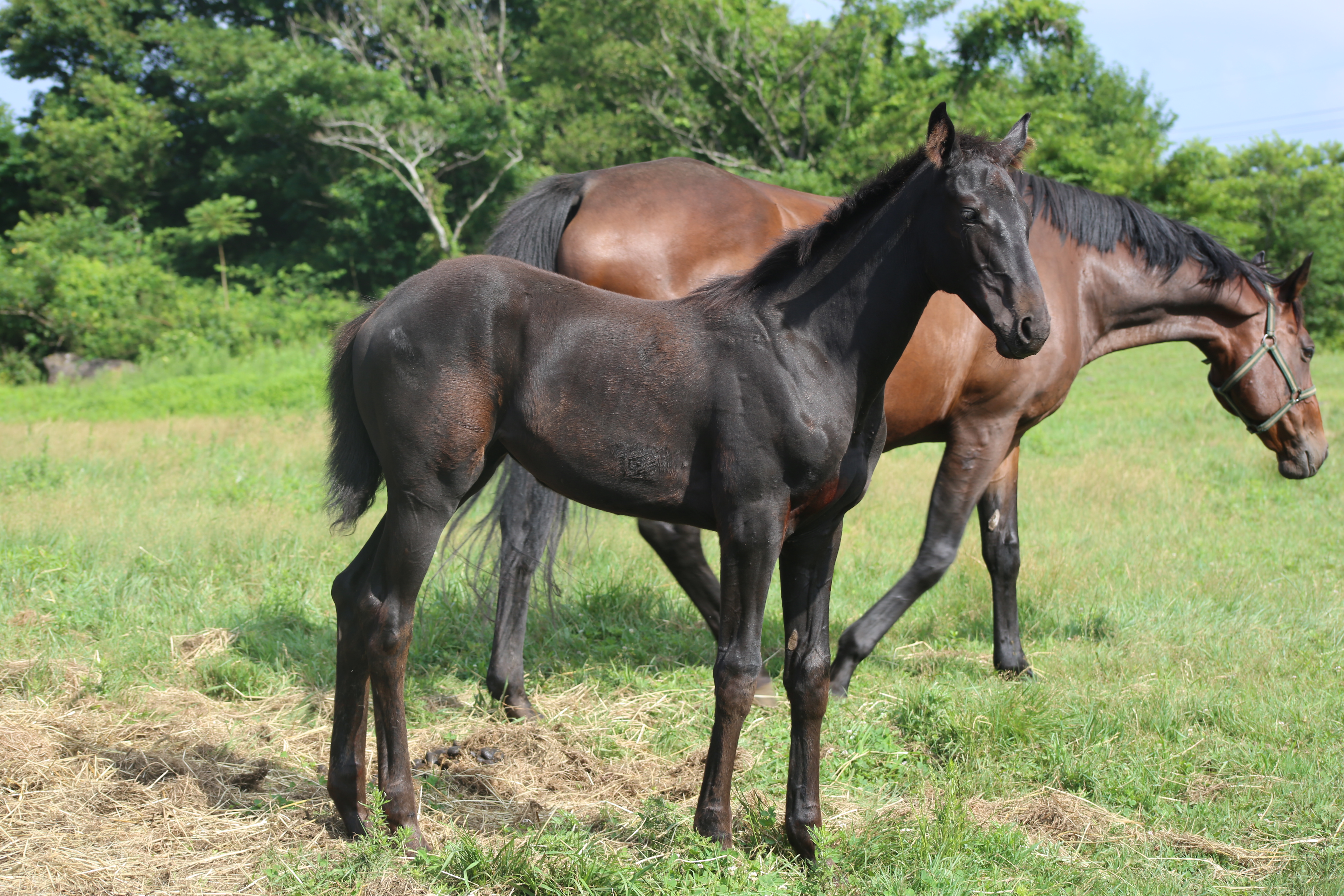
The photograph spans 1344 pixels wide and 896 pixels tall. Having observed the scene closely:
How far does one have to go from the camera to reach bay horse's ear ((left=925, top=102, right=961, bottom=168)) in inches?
105

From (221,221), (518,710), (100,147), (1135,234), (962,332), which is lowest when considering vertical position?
(518,710)

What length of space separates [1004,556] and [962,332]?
1.32 meters

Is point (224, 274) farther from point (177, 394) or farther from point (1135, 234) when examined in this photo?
point (1135, 234)

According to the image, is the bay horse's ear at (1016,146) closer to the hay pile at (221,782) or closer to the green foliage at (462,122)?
the hay pile at (221,782)

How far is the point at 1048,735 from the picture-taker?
3889 mm

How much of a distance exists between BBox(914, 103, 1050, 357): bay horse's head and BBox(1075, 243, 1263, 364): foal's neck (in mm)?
2657

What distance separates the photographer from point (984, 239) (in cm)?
265

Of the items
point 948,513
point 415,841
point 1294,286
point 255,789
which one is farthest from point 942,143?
point 1294,286

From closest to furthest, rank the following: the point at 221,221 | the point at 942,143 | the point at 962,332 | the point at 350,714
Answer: the point at 942,143 → the point at 350,714 → the point at 962,332 → the point at 221,221

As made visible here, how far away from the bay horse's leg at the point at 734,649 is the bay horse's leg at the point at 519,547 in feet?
5.98

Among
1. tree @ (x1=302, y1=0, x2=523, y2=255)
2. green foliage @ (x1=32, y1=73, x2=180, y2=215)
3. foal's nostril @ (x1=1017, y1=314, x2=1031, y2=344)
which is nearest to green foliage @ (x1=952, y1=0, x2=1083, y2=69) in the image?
tree @ (x1=302, y1=0, x2=523, y2=255)

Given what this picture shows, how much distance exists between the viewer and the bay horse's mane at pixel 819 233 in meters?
2.86

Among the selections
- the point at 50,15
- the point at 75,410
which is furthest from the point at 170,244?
the point at 75,410

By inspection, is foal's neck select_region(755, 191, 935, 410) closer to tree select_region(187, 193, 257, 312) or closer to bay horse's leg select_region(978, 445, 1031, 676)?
bay horse's leg select_region(978, 445, 1031, 676)
